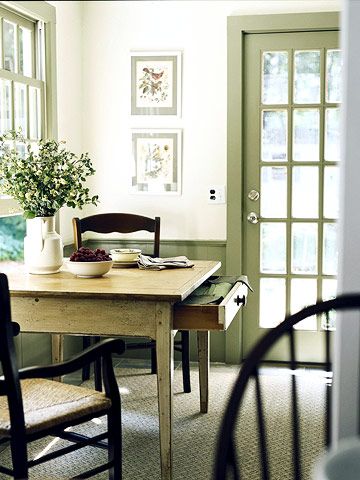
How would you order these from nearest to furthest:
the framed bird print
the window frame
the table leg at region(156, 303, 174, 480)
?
the table leg at region(156, 303, 174, 480)
the window frame
the framed bird print

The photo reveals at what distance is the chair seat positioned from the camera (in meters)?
2.21

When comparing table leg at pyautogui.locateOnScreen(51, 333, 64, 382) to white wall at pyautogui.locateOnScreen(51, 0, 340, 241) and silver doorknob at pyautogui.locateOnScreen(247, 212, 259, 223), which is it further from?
silver doorknob at pyautogui.locateOnScreen(247, 212, 259, 223)

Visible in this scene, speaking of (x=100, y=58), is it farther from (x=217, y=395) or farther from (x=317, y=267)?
(x=217, y=395)

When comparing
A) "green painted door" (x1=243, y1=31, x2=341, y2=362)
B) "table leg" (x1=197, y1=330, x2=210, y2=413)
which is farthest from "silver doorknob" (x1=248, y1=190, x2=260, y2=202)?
"table leg" (x1=197, y1=330, x2=210, y2=413)

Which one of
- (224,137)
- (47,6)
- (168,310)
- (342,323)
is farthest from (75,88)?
(342,323)

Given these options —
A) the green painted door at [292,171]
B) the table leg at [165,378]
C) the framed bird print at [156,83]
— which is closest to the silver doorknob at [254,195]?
the green painted door at [292,171]

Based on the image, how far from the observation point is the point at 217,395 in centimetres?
396

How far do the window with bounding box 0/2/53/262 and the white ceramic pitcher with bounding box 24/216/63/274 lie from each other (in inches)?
17.0

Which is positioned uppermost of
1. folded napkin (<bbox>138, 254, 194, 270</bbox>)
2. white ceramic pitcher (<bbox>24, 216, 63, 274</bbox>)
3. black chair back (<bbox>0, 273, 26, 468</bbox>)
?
white ceramic pitcher (<bbox>24, 216, 63, 274</bbox>)

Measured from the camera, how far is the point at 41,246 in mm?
3131

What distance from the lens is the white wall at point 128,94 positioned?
14.6ft

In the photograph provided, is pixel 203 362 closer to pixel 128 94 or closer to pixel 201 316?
pixel 201 316

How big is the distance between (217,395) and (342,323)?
256 centimetres

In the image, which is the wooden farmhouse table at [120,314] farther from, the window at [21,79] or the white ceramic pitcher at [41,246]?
the window at [21,79]
